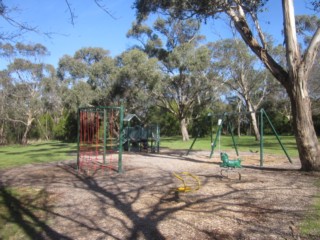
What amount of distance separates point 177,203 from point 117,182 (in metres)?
2.67

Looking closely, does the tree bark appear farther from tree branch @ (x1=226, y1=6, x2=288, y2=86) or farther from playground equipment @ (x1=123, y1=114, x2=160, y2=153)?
playground equipment @ (x1=123, y1=114, x2=160, y2=153)

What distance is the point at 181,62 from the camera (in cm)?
3109

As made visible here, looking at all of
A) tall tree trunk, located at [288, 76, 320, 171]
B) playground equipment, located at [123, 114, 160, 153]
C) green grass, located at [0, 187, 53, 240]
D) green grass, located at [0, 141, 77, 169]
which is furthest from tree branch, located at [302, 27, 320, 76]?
green grass, located at [0, 141, 77, 169]

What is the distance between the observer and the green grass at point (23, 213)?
4801mm

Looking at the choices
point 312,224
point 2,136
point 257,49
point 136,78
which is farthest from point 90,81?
point 312,224

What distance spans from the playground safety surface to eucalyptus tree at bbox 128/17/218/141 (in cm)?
2129

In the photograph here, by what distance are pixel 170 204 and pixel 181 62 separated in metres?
26.0

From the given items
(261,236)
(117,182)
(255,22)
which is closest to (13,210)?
(117,182)

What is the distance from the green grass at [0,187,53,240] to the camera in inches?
189

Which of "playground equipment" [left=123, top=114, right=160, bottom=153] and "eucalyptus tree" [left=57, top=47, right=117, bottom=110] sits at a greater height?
"eucalyptus tree" [left=57, top=47, right=117, bottom=110]

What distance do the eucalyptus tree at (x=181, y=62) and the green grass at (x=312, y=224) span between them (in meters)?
24.6

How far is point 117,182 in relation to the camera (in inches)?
331

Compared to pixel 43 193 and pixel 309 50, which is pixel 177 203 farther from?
pixel 309 50

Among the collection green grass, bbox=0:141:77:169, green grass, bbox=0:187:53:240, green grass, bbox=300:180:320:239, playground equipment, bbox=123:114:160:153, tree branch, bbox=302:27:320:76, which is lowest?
green grass, bbox=0:187:53:240
